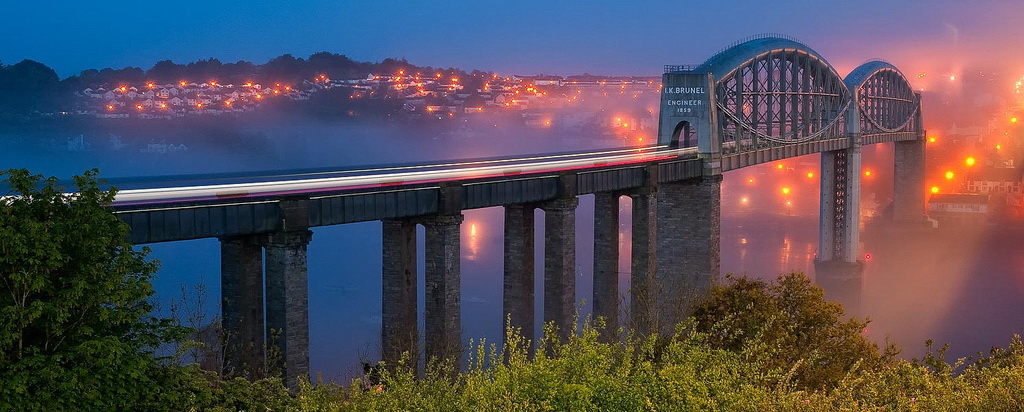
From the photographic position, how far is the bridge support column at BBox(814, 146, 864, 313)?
13112cm

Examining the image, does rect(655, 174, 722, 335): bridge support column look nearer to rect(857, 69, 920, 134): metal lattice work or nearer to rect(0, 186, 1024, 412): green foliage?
rect(0, 186, 1024, 412): green foliage

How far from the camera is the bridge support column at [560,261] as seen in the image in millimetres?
60344

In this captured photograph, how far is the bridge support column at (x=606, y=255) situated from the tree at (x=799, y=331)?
72.1 ft

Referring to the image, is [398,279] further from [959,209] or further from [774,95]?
[959,209]

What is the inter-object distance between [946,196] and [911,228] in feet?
75.1

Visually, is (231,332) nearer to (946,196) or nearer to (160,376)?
(160,376)

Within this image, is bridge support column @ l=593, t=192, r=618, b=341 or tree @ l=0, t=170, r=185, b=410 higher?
tree @ l=0, t=170, r=185, b=410

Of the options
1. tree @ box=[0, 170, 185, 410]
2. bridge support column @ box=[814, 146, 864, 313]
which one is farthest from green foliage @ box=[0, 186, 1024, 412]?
bridge support column @ box=[814, 146, 864, 313]

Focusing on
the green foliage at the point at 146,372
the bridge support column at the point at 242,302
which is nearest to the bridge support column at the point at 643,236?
the bridge support column at the point at 242,302

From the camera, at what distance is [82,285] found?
79.8 ft

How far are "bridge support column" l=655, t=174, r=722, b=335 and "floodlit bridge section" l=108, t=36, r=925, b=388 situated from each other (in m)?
0.11

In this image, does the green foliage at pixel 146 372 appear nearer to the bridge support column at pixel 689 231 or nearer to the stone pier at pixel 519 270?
the stone pier at pixel 519 270

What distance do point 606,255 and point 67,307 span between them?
46738 millimetres

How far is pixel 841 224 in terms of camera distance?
132 m
